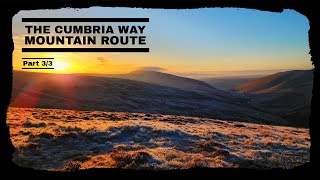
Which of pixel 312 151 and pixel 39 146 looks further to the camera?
pixel 39 146

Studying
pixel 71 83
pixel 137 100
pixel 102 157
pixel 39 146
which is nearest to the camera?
pixel 102 157

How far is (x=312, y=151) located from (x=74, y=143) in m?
14.4

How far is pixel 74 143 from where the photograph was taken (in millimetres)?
16250

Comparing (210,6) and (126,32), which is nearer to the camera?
(210,6)

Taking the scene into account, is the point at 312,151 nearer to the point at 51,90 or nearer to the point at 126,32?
the point at 126,32

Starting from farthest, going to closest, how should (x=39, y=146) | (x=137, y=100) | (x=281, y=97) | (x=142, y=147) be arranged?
(x=281, y=97) → (x=137, y=100) → (x=142, y=147) → (x=39, y=146)

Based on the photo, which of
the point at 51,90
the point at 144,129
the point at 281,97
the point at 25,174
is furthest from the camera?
the point at 281,97

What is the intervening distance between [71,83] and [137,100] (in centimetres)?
A: 2535

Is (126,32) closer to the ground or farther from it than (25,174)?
farther from it

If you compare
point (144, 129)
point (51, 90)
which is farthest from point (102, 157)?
point (51, 90)

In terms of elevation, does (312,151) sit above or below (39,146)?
above

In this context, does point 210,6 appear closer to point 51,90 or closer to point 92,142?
point 92,142

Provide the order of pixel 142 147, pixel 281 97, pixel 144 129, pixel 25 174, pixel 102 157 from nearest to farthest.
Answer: pixel 25 174, pixel 102 157, pixel 142 147, pixel 144 129, pixel 281 97

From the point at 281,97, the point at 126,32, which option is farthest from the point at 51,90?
the point at 281,97
